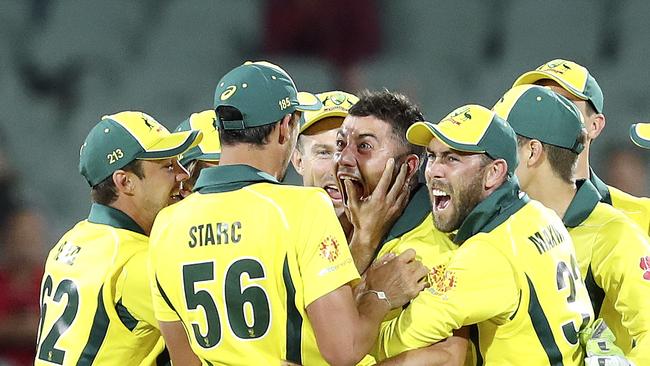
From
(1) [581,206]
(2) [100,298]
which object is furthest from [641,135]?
(2) [100,298]

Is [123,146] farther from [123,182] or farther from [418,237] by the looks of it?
[418,237]

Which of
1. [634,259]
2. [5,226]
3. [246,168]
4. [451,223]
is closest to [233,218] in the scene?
[246,168]

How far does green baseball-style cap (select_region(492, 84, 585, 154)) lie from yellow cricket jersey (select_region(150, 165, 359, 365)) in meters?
0.84

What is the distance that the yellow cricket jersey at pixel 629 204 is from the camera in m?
3.94

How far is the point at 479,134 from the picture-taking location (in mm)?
2996

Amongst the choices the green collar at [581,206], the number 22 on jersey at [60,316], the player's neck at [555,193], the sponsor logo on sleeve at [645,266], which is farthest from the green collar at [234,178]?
the sponsor logo on sleeve at [645,266]

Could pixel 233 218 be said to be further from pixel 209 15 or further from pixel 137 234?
pixel 209 15

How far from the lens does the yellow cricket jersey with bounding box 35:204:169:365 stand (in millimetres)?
3264

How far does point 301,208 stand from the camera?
2812 mm

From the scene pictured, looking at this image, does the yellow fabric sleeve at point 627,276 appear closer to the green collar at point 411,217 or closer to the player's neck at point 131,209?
the green collar at point 411,217

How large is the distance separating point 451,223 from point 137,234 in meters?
1.04

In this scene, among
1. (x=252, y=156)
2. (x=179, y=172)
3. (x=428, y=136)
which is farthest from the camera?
(x=179, y=172)

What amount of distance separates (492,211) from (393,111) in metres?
0.61

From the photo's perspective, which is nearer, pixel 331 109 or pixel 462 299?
pixel 462 299
